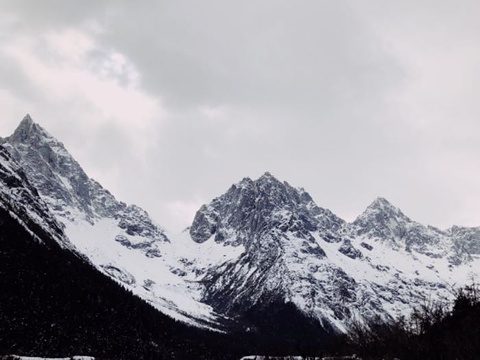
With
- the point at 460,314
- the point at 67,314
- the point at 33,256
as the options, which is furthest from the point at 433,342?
the point at 33,256

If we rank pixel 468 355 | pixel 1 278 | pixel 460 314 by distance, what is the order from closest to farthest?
pixel 468 355, pixel 460 314, pixel 1 278

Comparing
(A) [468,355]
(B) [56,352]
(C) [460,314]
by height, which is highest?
(C) [460,314]

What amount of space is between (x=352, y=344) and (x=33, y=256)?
5122 inches

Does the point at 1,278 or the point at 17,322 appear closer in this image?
the point at 17,322

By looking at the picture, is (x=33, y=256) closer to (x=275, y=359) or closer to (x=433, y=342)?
(x=275, y=359)

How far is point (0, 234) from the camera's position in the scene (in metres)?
192

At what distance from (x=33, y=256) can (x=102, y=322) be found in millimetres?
37672

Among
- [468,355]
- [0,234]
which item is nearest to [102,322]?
[0,234]

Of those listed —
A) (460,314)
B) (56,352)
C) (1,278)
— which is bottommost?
(56,352)

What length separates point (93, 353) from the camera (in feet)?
562

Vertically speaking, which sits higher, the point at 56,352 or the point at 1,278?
the point at 1,278

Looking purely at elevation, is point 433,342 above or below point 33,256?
above

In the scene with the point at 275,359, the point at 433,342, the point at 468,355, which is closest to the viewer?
the point at 468,355

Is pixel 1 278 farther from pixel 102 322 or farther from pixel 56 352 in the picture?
pixel 102 322
